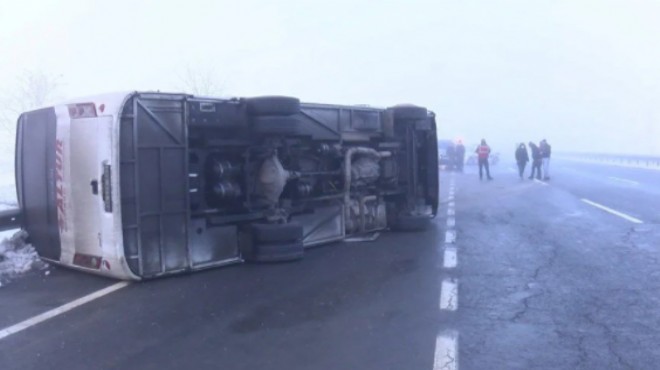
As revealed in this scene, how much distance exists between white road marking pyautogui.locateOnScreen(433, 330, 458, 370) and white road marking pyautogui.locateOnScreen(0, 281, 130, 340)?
3663 millimetres

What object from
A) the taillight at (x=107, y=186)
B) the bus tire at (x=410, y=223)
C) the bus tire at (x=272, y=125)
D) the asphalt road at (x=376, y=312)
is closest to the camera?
the asphalt road at (x=376, y=312)

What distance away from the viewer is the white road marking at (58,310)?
5.78 m

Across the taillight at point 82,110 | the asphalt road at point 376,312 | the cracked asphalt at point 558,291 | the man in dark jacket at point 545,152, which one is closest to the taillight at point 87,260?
the asphalt road at point 376,312

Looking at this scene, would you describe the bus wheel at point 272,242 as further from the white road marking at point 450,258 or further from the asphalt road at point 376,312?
the white road marking at point 450,258

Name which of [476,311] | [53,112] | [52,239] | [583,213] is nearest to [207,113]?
[53,112]

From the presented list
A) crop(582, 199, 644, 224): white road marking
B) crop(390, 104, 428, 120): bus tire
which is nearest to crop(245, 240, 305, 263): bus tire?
crop(390, 104, 428, 120): bus tire

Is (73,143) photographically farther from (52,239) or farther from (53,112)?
(52,239)

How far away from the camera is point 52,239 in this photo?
28.0 feet

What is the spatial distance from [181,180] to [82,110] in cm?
145

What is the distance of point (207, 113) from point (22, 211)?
3159mm

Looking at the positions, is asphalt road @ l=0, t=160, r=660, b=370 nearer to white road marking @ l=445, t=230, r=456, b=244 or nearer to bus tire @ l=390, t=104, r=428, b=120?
white road marking @ l=445, t=230, r=456, b=244

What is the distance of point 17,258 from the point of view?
28.9 ft

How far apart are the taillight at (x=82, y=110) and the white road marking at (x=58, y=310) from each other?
2.04 meters

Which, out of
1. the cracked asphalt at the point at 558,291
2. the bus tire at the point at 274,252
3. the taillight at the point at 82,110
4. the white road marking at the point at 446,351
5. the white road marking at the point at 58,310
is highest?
the taillight at the point at 82,110
